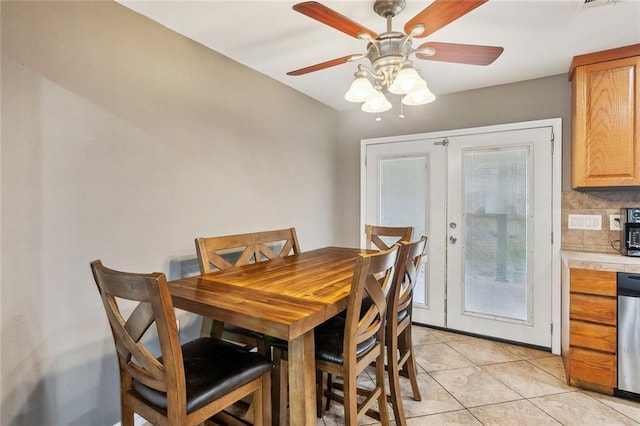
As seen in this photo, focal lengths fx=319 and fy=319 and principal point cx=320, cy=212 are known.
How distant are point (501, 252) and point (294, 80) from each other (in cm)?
247

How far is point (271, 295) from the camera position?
4.51 ft

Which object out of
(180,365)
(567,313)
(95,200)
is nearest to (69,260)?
(95,200)

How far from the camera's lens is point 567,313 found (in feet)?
7.52

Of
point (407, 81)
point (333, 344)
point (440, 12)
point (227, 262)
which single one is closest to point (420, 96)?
point (407, 81)

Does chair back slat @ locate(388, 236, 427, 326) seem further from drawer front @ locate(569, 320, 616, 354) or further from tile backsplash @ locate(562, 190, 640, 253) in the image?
tile backsplash @ locate(562, 190, 640, 253)

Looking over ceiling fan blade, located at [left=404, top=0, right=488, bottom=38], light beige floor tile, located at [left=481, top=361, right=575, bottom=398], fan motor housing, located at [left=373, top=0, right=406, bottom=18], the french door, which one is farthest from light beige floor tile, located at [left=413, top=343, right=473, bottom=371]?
fan motor housing, located at [left=373, top=0, right=406, bottom=18]

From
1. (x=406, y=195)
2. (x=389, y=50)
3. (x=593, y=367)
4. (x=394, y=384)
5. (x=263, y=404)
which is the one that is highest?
(x=389, y=50)

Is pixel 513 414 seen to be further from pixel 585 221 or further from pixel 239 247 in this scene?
pixel 239 247

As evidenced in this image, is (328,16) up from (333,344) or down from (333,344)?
up

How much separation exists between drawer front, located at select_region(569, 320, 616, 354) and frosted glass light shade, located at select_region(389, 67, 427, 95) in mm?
1997

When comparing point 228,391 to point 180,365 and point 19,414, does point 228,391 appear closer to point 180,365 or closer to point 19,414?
point 180,365

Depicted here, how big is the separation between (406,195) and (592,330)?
6.04 feet

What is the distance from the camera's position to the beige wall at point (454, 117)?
8.98ft

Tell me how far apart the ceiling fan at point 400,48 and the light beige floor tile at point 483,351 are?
2156 mm
